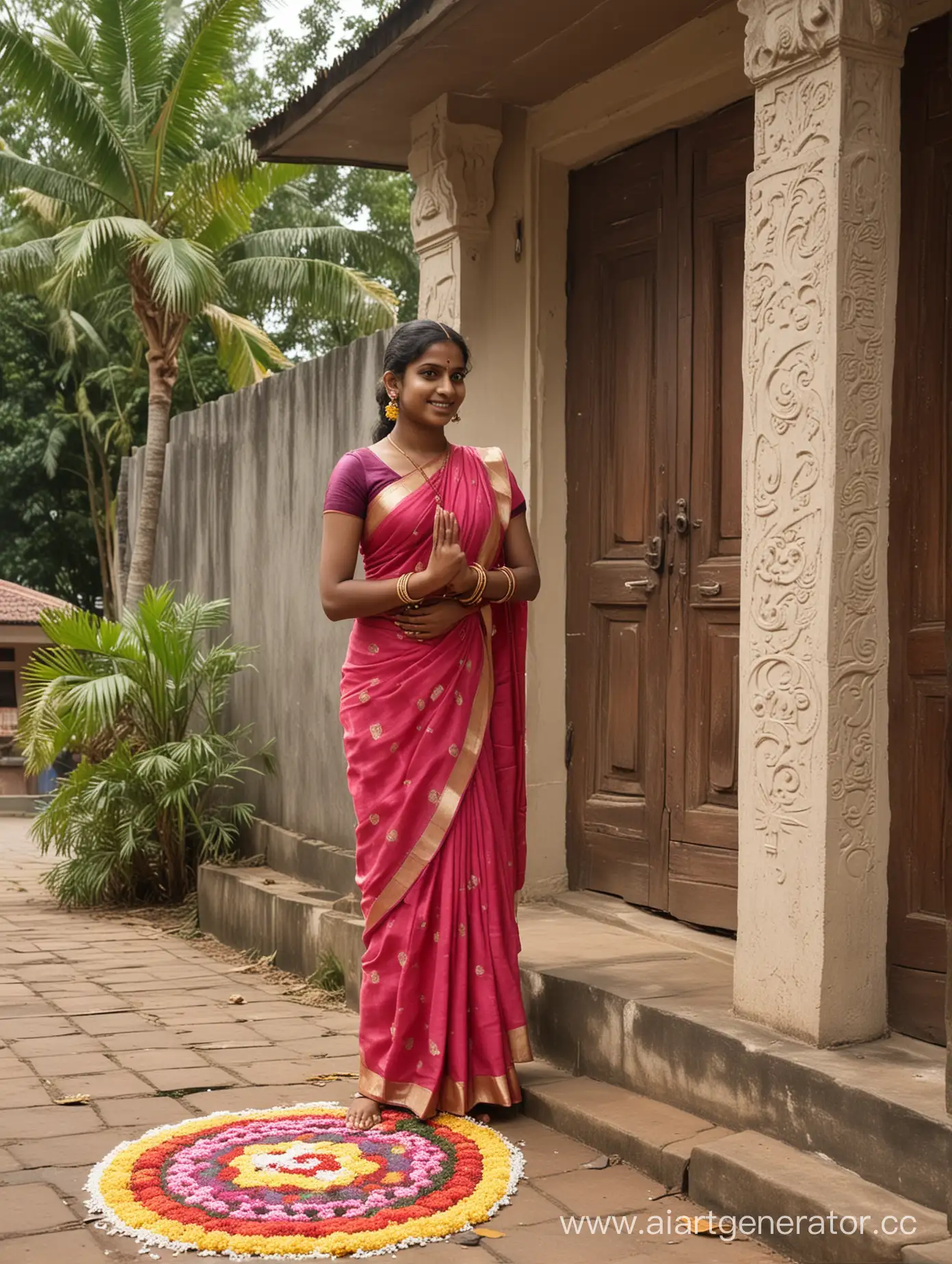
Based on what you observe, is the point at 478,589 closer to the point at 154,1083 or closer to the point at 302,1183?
the point at 302,1183

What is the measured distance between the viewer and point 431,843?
3984mm

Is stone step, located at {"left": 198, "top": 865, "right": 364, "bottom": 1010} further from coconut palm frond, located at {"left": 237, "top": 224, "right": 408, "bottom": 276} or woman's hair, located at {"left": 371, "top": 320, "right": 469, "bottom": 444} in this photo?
coconut palm frond, located at {"left": 237, "top": 224, "right": 408, "bottom": 276}

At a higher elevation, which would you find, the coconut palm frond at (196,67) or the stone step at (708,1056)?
the coconut palm frond at (196,67)

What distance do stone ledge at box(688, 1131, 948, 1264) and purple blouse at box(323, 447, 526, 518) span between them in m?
1.89

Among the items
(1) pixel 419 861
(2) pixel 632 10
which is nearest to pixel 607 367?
(2) pixel 632 10

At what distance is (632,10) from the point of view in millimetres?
4629

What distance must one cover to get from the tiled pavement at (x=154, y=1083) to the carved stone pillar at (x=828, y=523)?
0.66 meters

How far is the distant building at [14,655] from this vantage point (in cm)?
1814

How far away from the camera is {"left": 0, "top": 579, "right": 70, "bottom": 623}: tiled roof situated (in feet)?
59.2

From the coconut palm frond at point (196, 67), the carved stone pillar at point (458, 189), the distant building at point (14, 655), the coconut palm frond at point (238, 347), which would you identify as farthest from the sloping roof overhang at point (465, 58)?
the distant building at point (14, 655)

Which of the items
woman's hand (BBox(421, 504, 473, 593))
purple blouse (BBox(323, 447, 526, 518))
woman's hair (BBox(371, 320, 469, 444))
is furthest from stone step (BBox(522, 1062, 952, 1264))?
woman's hair (BBox(371, 320, 469, 444))

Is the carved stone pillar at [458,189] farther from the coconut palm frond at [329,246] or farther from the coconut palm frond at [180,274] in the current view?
the coconut palm frond at [329,246]

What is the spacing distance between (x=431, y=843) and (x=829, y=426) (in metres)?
1.51

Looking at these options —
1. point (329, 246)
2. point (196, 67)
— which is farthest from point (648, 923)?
point (329, 246)
